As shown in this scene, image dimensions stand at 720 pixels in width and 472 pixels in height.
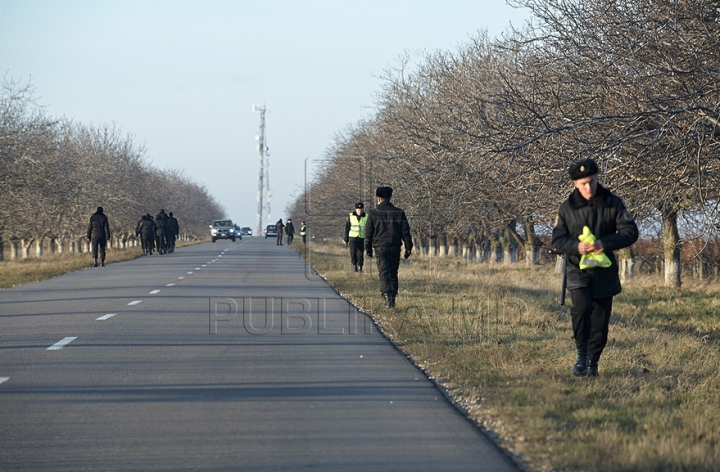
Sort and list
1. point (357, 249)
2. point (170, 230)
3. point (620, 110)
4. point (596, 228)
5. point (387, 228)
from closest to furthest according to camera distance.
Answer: point (596, 228), point (620, 110), point (387, 228), point (357, 249), point (170, 230)

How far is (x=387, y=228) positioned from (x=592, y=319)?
297 inches

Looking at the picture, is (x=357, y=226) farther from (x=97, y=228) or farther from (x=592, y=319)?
(x=592, y=319)

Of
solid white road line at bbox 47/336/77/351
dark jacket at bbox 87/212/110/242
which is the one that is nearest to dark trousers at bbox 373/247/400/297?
solid white road line at bbox 47/336/77/351

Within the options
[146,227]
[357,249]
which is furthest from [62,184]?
[357,249]

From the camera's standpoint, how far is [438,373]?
31.1 feet

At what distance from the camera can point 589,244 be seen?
8789mm

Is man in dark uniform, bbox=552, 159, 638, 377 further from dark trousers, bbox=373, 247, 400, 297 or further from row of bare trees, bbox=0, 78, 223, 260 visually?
row of bare trees, bbox=0, 78, 223, 260

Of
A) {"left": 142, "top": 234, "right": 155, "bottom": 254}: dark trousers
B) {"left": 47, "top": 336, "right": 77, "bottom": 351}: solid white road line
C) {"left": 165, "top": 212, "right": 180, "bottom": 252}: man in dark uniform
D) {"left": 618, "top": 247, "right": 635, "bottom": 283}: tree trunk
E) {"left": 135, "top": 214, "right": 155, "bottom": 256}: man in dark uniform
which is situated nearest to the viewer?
{"left": 47, "top": 336, "right": 77, "bottom": 351}: solid white road line

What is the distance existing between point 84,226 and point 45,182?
23008 millimetres

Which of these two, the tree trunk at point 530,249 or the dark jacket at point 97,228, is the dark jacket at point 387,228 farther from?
the tree trunk at point 530,249

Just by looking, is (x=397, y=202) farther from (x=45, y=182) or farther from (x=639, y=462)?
(x=639, y=462)

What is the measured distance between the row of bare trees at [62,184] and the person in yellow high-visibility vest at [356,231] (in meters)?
13.4

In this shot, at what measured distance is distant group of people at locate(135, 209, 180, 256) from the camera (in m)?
45.8

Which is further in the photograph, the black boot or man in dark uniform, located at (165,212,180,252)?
man in dark uniform, located at (165,212,180,252)
